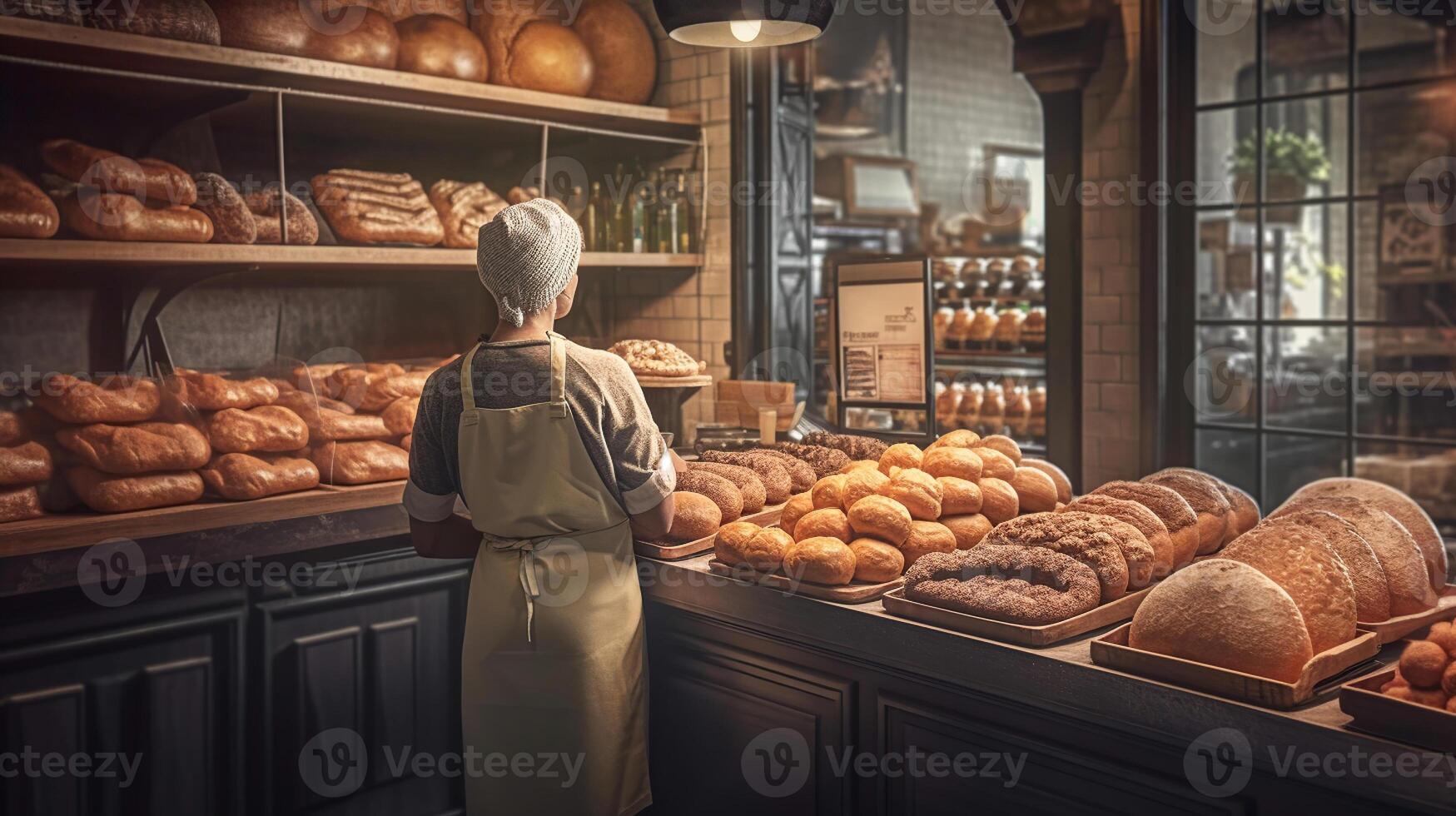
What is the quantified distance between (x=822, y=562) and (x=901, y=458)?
57 centimetres

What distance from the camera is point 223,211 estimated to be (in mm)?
3379

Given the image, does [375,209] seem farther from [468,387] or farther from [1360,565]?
[1360,565]

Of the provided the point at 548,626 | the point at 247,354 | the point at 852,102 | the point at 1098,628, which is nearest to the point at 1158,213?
the point at 1098,628

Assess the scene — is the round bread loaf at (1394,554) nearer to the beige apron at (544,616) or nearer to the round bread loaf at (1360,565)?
the round bread loaf at (1360,565)

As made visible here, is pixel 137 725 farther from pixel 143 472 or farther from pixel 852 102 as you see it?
pixel 852 102

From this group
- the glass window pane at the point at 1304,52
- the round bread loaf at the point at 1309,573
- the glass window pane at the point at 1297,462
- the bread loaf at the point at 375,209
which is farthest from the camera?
the glass window pane at the point at 1304,52

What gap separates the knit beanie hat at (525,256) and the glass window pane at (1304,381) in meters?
8.31

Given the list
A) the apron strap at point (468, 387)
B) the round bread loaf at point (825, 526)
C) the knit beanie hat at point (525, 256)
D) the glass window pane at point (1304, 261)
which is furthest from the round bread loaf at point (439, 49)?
the glass window pane at point (1304, 261)

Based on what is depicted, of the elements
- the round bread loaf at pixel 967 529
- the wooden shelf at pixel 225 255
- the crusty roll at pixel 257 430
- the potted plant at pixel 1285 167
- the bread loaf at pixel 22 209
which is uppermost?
the potted plant at pixel 1285 167

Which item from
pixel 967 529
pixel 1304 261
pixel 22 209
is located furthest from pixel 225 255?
pixel 1304 261

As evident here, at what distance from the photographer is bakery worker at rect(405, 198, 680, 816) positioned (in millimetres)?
2316

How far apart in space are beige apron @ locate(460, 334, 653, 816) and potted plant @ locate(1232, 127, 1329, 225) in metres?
8.60

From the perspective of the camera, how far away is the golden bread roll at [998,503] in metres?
2.57

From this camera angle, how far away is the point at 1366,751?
1597 mm
